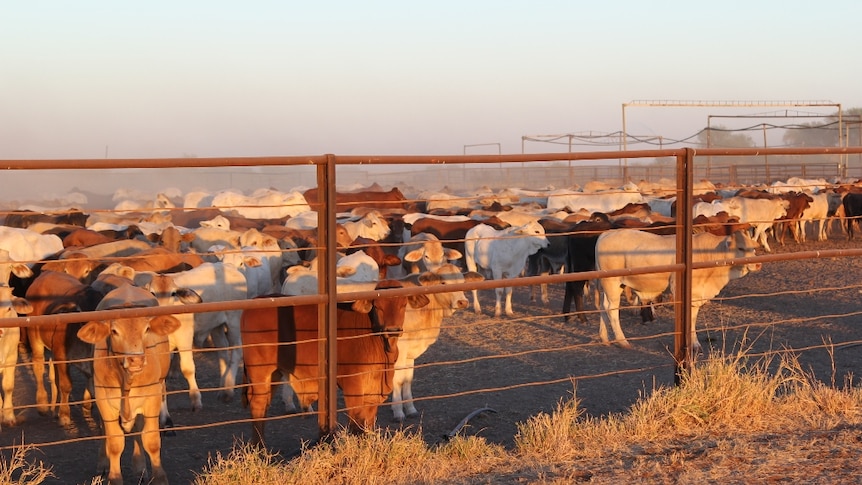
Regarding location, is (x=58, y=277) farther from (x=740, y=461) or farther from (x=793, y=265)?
(x=793, y=265)

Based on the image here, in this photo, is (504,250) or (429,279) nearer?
(429,279)

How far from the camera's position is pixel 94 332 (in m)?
6.50

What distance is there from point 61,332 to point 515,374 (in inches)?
183

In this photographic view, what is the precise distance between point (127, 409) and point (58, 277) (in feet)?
11.3

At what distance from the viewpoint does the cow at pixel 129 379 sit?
21.8ft

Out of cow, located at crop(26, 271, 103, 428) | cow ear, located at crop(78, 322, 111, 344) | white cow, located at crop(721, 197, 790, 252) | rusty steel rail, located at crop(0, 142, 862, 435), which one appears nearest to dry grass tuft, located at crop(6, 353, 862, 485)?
rusty steel rail, located at crop(0, 142, 862, 435)

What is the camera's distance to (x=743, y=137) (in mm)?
116750

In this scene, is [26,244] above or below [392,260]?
above

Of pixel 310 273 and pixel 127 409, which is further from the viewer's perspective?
pixel 310 273

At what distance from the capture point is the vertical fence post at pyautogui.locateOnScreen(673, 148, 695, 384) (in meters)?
6.81

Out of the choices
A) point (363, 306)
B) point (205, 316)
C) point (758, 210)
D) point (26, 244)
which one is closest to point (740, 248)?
point (205, 316)

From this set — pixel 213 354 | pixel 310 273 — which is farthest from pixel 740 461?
pixel 213 354

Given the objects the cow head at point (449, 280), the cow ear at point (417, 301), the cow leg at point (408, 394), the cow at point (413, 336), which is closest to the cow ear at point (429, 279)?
the cow head at point (449, 280)

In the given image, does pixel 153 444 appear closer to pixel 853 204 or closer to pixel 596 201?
pixel 596 201
